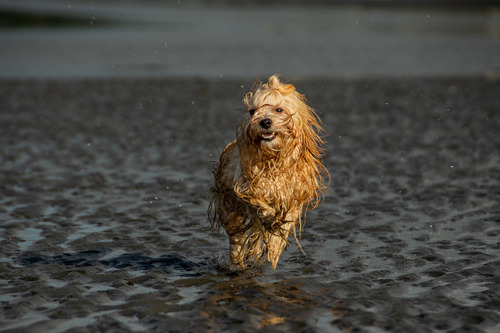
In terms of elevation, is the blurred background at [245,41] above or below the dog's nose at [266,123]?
above

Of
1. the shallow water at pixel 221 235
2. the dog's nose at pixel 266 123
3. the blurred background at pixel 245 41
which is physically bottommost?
the shallow water at pixel 221 235

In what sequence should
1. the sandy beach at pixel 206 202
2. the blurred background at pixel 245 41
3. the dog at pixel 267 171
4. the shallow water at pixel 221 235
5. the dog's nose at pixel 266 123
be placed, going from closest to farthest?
1. the shallow water at pixel 221 235
2. the sandy beach at pixel 206 202
3. the dog's nose at pixel 266 123
4. the dog at pixel 267 171
5. the blurred background at pixel 245 41

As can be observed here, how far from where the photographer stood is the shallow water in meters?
6.38

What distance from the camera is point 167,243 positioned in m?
8.94

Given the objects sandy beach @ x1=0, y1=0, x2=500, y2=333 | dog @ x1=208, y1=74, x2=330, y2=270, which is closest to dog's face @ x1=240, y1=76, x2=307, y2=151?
dog @ x1=208, y1=74, x2=330, y2=270

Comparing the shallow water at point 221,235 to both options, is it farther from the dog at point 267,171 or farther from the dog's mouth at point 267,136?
the dog's mouth at point 267,136

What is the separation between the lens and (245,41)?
129 feet

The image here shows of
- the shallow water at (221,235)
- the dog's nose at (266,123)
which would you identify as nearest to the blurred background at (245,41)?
the shallow water at (221,235)

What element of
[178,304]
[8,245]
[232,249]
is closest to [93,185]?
[8,245]

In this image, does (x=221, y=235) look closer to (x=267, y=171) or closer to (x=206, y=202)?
(x=206, y=202)

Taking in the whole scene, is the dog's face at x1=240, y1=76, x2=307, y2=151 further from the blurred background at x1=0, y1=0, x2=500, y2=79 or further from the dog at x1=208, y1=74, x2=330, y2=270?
the blurred background at x1=0, y1=0, x2=500, y2=79

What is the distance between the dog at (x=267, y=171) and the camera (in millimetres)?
6797

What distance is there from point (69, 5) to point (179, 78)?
44420 millimetres

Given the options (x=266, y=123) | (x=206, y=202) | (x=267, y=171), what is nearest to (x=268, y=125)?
(x=266, y=123)
